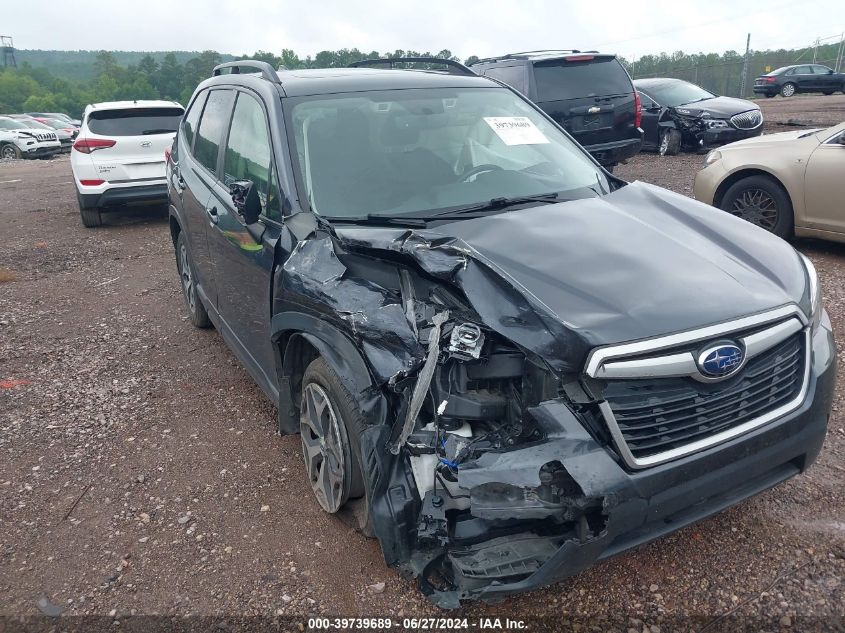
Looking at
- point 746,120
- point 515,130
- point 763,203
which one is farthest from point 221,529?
point 746,120

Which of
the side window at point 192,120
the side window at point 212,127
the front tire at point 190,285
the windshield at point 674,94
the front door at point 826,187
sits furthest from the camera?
the windshield at point 674,94

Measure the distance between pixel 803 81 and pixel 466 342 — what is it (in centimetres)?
3071

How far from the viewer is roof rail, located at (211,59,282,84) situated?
372cm

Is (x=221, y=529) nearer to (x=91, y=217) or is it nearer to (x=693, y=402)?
(x=693, y=402)

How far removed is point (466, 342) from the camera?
2.32m

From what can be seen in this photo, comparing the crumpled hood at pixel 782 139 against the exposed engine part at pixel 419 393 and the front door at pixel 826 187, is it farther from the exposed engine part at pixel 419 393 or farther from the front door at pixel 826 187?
the exposed engine part at pixel 419 393

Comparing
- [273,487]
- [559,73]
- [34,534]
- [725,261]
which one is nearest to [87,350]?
[34,534]

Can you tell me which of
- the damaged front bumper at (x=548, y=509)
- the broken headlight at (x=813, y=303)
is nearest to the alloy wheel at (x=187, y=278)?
the damaged front bumper at (x=548, y=509)

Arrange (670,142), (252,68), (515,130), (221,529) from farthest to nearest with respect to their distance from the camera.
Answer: (670,142), (252,68), (515,130), (221,529)

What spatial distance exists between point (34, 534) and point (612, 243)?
295 cm

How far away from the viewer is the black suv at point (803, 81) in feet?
87.8

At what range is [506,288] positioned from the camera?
2.39m

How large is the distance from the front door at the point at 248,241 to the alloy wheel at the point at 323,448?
42cm

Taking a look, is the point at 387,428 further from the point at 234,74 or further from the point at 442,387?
the point at 234,74
